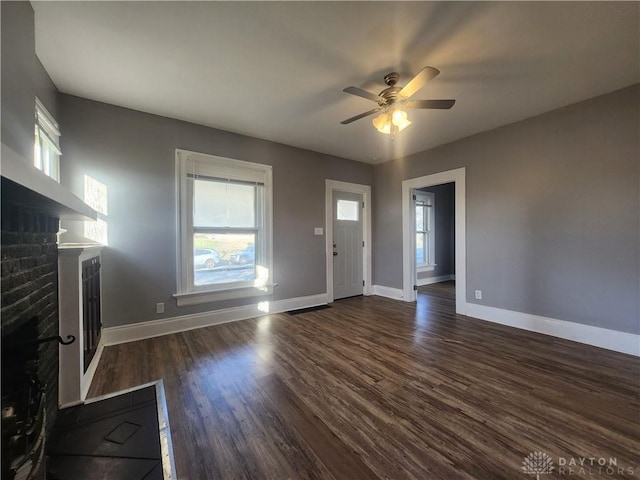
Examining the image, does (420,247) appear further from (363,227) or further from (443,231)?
(363,227)

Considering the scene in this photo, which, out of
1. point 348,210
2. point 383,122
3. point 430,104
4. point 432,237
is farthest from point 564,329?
point 432,237

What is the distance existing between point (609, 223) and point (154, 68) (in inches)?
180

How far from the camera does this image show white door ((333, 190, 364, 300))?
185 inches

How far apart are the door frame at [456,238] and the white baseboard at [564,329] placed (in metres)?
0.33

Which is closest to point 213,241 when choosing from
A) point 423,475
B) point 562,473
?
point 423,475

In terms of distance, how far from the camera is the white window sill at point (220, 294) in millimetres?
3162

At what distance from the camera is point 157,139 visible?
3031 millimetres

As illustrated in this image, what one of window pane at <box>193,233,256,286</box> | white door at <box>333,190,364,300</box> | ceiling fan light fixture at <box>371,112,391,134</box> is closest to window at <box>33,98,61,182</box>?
window pane at <box>193,233,256,286</box>

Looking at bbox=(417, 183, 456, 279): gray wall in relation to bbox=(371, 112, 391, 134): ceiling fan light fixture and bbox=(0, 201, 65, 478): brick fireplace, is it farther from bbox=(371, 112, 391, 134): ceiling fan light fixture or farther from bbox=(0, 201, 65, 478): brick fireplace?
bbox=(0, 201, 65, 478): brick fireplace

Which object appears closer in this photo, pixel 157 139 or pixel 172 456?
pixel 172 456

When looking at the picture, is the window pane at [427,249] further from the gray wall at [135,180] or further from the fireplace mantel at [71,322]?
the fireplace mantel at [71,322]

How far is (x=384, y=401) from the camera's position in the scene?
1812mm

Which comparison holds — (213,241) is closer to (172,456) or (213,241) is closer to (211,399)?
(211,399)

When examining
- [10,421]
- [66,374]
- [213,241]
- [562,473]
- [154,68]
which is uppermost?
[154,68]
